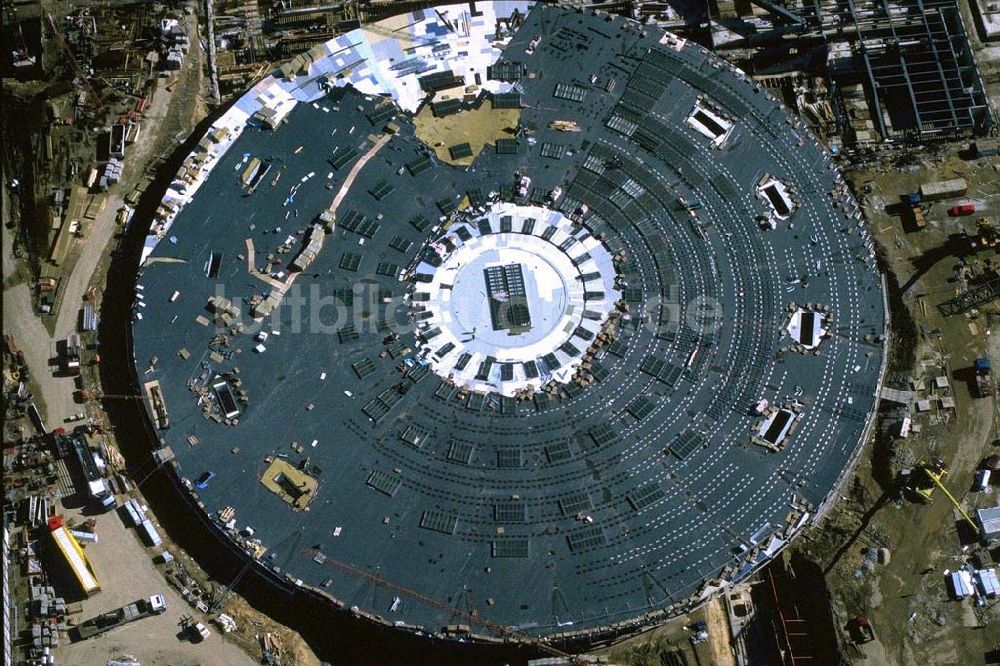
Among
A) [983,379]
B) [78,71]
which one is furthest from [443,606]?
[78,71]

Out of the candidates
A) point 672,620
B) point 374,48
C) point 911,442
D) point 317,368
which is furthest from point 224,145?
point 911,442

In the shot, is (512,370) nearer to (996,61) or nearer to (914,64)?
(914,64)

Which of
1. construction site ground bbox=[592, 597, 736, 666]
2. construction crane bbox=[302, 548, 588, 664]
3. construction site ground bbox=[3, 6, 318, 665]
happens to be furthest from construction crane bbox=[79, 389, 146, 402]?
construction site ground bbox=[592, 597, 736, 666]

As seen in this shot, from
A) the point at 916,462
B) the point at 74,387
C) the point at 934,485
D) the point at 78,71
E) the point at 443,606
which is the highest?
the point at 78,71

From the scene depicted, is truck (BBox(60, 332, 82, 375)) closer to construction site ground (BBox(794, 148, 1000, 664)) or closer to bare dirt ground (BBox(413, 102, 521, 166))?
bare dirt ground (BBox(413, 102, 521, 166))

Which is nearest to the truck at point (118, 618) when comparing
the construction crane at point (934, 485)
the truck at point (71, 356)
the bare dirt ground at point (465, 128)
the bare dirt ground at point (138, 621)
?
the bare dirt ground at point (138, 621)

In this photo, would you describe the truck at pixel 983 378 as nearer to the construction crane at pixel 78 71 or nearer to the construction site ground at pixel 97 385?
the construction site ground at pixel 97 385

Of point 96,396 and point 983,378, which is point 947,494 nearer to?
point 983,378
